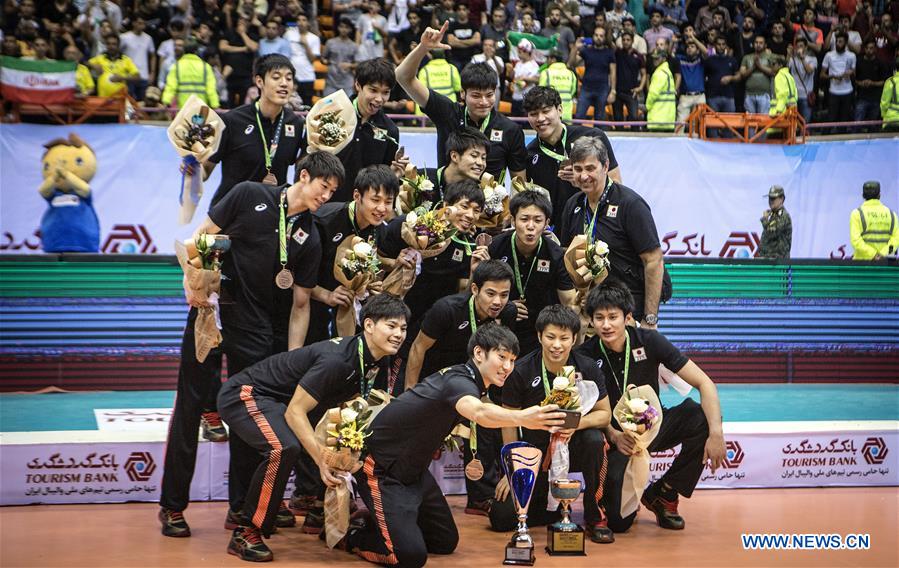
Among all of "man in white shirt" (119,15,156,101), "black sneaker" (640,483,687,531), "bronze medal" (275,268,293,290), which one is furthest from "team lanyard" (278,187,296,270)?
"man in white shirt" (119,15,156,101)

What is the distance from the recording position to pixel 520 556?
17.9 feet

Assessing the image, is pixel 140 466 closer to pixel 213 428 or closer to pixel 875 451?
pixel 213 428

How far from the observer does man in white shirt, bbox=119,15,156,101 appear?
1417cm

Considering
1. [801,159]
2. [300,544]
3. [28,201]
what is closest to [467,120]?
[300,544]

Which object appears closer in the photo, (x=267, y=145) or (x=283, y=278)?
(x=283, y=278)

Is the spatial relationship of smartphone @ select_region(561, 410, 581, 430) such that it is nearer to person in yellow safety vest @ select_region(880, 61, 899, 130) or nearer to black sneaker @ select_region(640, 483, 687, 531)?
black sneaker @ select_region(640, 483, 687, 531)

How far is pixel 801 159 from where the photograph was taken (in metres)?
15.0

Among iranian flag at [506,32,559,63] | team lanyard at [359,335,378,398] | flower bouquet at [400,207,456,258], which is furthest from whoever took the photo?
iranian flag at [506,32,559,63]

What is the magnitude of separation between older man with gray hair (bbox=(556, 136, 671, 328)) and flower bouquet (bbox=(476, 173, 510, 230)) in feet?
1.61

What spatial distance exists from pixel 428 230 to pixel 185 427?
1.85 meters

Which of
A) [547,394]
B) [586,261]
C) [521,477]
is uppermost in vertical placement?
[586,261]

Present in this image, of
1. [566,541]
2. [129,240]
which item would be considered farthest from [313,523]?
[129,240]

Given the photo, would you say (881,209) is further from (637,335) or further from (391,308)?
(391,308)

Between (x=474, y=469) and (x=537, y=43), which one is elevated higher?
(x=537, y=43)
